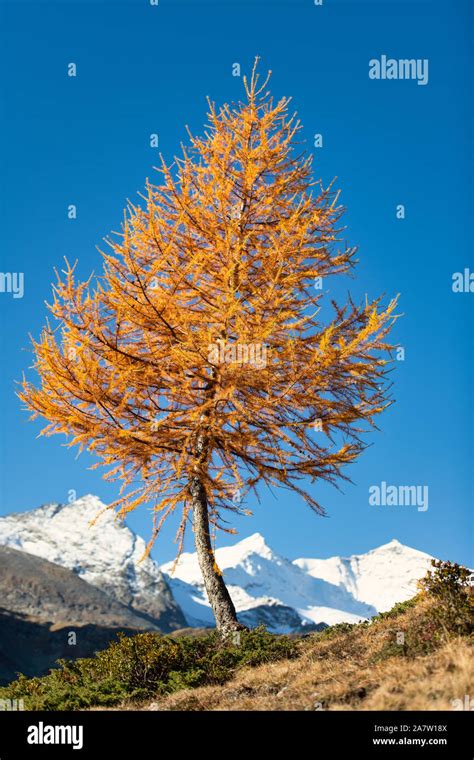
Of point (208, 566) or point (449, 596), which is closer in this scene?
point (449, 596)

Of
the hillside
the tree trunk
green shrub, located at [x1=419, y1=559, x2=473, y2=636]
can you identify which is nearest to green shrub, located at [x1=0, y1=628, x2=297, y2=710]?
the hillside

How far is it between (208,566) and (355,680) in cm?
595

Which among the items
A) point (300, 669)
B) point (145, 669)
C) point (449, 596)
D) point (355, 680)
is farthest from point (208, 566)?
point (355, 680)

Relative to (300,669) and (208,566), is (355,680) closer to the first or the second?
(300,669)

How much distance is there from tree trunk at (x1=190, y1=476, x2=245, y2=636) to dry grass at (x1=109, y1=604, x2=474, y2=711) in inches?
102

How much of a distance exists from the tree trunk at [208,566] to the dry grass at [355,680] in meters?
2.60

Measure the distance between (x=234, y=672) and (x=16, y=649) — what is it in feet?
330

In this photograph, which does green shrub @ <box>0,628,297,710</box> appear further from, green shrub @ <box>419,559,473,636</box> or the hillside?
green shrub @ <box>419,559,473,636</box>

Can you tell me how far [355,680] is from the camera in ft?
29.2

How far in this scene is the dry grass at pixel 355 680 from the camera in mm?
7812

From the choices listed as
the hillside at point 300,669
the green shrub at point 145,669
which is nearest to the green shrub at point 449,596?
the hillside at point 300,669

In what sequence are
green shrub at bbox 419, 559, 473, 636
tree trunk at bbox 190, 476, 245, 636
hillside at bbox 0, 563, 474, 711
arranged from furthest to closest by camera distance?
tree trunk at bbox 190, 476, 245, 636 → green shrub at bbox 419, 559, 473, 636 → hillside at bbox 0, 563, 474, 711

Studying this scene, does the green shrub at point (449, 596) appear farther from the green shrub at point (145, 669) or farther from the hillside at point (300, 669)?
the green shrub at point (145, 669)

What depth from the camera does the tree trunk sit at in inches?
564
